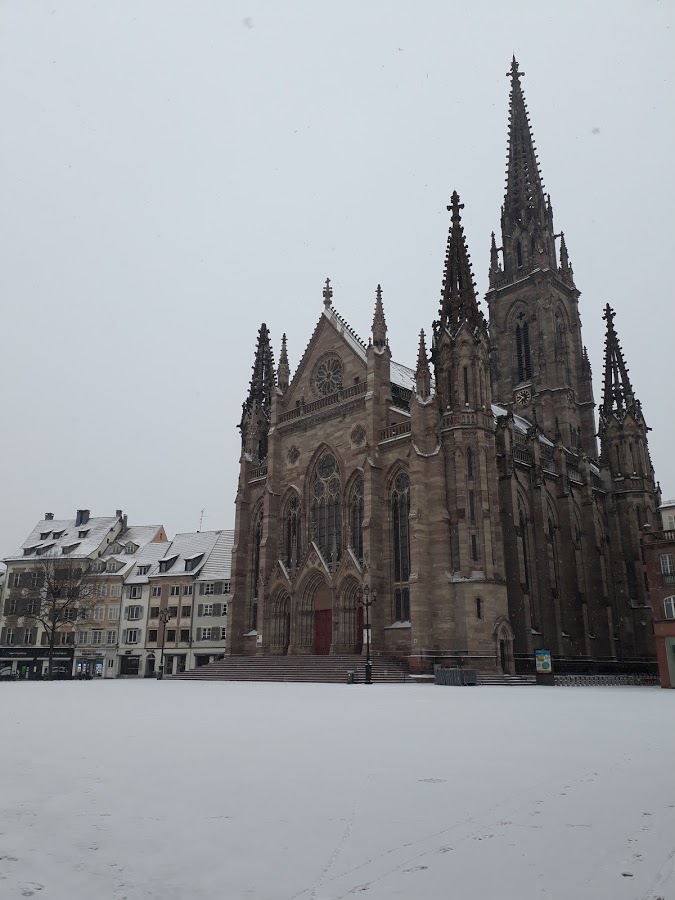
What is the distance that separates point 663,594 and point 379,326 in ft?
78.6

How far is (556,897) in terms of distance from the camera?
4727 millimetres

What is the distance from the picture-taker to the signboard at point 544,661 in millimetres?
37562

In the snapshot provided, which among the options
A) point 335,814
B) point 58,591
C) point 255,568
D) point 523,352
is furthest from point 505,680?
point 523,352

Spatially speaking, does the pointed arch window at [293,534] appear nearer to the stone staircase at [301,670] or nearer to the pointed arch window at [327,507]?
the pointed arch window at [327,507]

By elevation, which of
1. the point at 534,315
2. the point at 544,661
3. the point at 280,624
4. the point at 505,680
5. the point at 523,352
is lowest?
the point at 505,680

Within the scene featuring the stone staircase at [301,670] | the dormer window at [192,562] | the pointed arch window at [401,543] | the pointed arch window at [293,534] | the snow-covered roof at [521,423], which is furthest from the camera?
the dormer window at [192,562]

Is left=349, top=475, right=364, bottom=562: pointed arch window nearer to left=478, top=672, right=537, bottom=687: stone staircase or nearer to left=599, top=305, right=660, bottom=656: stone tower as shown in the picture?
left=478, top=672, right=537, bottom=687: stone staircase

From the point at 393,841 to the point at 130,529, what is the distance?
78.6 m

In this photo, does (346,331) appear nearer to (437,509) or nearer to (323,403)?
(323,403)

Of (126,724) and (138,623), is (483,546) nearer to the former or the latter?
(126,724)

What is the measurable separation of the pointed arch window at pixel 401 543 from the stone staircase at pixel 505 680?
251 inches

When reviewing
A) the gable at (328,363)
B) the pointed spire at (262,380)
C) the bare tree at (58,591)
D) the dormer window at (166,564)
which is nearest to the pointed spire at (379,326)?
the gable at (328,363)

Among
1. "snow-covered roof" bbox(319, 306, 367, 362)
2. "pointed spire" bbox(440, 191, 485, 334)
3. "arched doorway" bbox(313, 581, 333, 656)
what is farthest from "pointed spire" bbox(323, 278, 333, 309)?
"arched doorway" bbox(313, 581, 333, 656)

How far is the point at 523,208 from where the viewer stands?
242 ft
